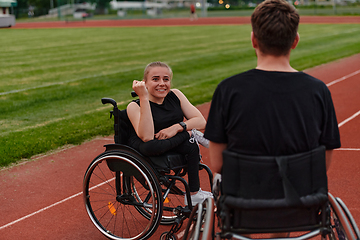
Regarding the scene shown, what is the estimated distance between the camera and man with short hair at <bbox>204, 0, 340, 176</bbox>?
2.16m

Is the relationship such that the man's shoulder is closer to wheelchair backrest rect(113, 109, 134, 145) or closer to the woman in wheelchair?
the woman in wheelchair

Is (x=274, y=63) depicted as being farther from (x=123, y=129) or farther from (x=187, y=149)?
(x=123, y=129)

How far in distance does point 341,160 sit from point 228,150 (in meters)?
3.95

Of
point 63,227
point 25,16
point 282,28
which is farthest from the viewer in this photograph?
point 25,16

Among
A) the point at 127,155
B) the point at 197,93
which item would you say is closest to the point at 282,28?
the point at 127,155

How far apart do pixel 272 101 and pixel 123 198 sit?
193cm

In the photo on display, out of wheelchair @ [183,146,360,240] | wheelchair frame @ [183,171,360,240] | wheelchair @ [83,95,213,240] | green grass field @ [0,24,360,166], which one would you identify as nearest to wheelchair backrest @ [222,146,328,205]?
wheelchair @ [183,146,360,240]

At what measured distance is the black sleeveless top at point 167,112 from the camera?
3.68 meters

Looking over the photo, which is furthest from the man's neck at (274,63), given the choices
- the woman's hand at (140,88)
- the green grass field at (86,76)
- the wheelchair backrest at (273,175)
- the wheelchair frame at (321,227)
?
the green grass field at (86,76)

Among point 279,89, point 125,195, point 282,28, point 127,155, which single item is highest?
point 282,28

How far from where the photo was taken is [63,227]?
160 inches

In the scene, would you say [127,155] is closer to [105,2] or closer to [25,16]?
[25,16]

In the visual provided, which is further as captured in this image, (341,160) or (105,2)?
(105,2)

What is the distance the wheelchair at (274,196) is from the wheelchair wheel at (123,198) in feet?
3.40
